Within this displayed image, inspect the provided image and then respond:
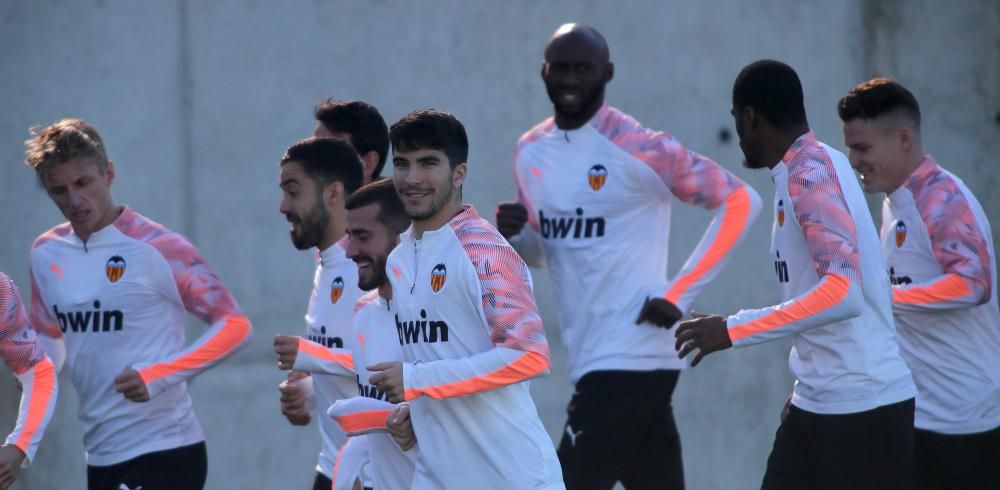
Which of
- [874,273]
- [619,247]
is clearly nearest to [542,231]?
[619,247]

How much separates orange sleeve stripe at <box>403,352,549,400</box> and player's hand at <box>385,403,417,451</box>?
19 centimetres

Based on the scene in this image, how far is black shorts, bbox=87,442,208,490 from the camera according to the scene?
6.22 meters

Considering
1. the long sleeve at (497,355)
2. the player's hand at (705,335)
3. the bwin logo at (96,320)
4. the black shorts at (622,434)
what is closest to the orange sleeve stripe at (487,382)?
the long sleeve at (497,355)

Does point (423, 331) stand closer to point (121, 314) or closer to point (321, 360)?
point (321, 360)

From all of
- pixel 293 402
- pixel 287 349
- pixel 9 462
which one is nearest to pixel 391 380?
pixel 287 349

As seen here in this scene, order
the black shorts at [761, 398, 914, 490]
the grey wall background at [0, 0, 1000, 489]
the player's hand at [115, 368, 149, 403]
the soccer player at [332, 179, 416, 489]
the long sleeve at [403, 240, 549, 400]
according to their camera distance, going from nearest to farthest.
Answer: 1. the long sleeve at [403, 240, 549, 400]
2. the soccer player at [332, 179, 416, 489]
3. the black shorts at [761, 398, 914, 490]
4. the player's hand at [115, 368, 149, 403]
5. the grey wall background at [0, 0, 1000, 489]

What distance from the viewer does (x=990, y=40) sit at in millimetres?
9820

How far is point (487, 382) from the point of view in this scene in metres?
4.75

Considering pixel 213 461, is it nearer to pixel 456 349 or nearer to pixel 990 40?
pixel 456 349

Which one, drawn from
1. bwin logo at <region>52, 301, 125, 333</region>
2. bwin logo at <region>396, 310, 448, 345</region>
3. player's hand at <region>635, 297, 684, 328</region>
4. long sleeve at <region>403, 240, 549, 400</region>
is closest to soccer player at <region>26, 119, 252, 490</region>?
bwin logo at <region>52, 301, 125, 333</region>

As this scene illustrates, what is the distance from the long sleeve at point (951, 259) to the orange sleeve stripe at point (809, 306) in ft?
3.68

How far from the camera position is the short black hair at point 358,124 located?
691 cm

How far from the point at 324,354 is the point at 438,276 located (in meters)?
1.11

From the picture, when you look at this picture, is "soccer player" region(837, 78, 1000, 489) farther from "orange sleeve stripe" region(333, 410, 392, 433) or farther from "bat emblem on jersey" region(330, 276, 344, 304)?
"orange sleeve stripe" region(333, 410, 392, 433)
